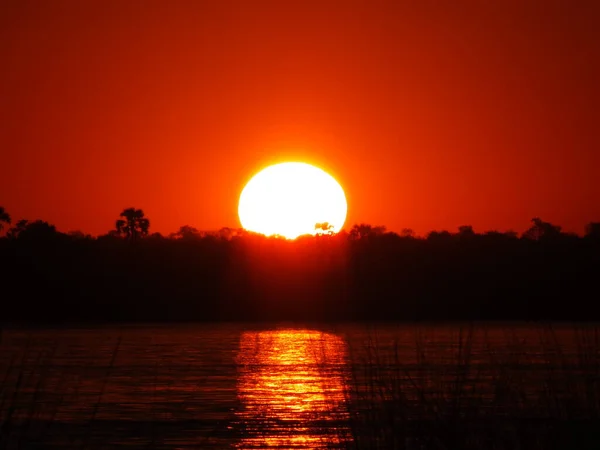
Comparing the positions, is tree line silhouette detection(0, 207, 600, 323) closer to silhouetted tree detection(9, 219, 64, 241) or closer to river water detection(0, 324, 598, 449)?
silhouetted tree detection(9, 219, 64, 241)

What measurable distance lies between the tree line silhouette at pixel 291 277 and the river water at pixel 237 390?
43493mm

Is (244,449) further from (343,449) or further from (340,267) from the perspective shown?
(340,267)

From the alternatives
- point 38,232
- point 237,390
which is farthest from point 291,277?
point 237,390

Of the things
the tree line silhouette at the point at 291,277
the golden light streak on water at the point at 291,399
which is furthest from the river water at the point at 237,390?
the tree line silhouette at the point at 291,277

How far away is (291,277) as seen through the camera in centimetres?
9844

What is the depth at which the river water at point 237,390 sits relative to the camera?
1395cm

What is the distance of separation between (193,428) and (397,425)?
7.40m

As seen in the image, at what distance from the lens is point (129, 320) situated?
8681cm

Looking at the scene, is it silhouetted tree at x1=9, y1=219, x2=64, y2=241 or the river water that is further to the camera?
silhouetted tree at x1=9, y1=219, x2=64, y2=241

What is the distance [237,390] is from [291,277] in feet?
235

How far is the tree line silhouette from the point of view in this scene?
281ft

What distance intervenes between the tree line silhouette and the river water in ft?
143

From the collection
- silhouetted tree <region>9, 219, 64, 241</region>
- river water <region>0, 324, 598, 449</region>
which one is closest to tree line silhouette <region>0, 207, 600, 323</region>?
silhouetted tree <region>9, 219, 64, 241</region>

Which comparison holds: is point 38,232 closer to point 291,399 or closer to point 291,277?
point 291,277
